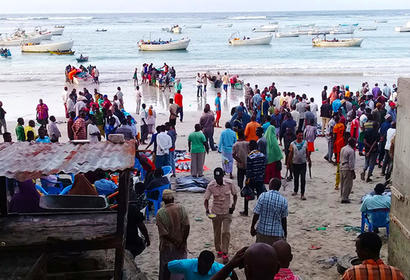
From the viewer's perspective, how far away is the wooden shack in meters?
5.07

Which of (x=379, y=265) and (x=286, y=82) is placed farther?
(x=286, y=82)

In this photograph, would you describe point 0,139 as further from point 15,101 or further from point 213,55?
point 213,55

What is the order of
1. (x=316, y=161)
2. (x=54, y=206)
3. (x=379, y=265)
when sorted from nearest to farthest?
1. (x=379, y=265)
2. (x=54, y=206)
3. (x=316, y=161)

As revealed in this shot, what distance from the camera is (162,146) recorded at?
10.8 metres

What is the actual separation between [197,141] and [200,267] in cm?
664

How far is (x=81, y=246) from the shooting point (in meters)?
5.27

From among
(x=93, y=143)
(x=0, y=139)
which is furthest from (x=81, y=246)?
(x=0, y=139)

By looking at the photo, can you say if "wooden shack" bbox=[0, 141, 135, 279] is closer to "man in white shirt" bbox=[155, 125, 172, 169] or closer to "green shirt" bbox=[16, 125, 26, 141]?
"man in white shirt" bbox=[155, 125, 172, 169]

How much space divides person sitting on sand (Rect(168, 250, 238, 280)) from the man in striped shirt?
111cm

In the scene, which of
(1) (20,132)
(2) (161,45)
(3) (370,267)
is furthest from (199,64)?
(3) (370,267)

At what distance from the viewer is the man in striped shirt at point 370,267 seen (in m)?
4.06

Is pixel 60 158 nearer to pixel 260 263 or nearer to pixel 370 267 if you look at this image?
pixel 260 263

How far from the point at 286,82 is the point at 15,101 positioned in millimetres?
17346

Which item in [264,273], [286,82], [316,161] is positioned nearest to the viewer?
[264,273]
